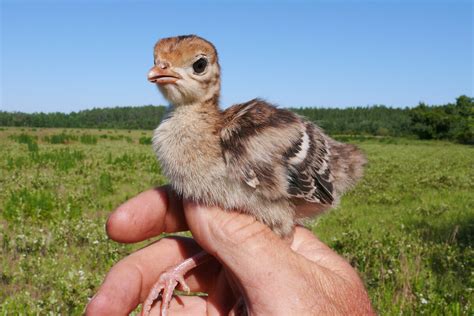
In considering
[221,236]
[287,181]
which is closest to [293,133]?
[287,181]

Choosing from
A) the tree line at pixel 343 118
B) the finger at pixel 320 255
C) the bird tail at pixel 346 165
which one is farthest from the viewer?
the tree line at pixel 343 118

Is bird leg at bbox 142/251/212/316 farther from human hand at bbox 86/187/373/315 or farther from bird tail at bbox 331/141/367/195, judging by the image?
bird tail at bbox 331/141/367/195

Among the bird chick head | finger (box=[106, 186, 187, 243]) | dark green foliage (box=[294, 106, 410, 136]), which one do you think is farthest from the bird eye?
dark green foliage (box=[294, 106, 410, 136])

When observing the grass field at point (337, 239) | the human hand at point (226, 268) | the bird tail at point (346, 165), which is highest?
the bird tail at point (346, 165)

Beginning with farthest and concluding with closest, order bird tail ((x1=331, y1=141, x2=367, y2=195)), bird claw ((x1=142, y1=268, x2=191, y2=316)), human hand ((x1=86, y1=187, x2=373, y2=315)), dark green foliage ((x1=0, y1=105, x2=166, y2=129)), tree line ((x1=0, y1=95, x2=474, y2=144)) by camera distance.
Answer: dark green foliage ((x1=0, y1=105, x2=166, y2=129)), tree line ((x1=0, y1=95, x2=474, y2=144)), bird tail ((x1=331, y1=141, x2=367, y2=195)), bird claw ((x1=142, y1=268, x2=191, y2=316)), human hand ((x1=86, y1=187, x2=373, y2=315))

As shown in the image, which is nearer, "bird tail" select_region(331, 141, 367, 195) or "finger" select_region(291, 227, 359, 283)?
"finger" select_region(291, 227, 359, 283)

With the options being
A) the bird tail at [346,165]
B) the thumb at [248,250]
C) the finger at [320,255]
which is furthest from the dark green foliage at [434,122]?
the thumb at [248,250]

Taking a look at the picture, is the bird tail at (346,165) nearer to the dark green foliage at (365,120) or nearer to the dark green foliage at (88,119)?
the dark green foliage at (365,120)
